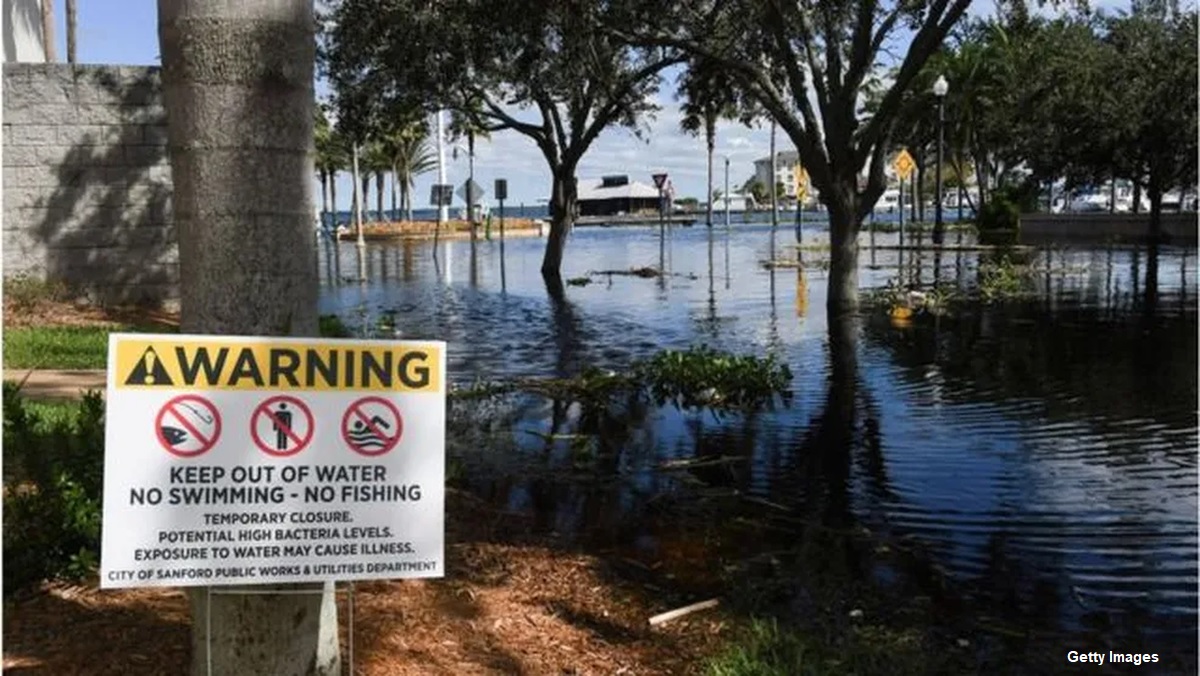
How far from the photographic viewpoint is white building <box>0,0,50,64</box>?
Result: 675 inches

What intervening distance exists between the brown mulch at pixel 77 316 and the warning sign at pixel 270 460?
31.7ft

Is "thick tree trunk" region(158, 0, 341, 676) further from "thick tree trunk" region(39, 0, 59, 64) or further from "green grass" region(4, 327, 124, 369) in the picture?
"thick tree trunk" region(39, 0, 59, 64)

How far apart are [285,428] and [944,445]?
252 inches

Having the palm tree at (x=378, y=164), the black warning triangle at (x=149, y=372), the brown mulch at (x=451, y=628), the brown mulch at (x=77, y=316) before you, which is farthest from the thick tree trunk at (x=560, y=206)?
the palm tree at (x=378, y=164)

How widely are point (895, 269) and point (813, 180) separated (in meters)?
10.4

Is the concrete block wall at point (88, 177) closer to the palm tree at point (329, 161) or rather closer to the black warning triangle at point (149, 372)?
the black warning triangle at point (149, 372)

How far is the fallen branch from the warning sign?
170 centimetres

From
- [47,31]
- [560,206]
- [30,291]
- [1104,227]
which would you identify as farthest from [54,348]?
[1104,227]

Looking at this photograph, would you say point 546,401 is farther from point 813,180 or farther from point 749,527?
point 813,180

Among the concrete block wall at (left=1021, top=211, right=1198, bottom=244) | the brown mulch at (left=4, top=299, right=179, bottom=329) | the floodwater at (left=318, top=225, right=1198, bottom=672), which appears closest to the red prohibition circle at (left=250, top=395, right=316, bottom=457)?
the floodwater at (left=318, top=225, right=1198, bottom=672)

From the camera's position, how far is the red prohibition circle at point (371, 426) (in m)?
2.87

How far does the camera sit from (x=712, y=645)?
4.19 meters

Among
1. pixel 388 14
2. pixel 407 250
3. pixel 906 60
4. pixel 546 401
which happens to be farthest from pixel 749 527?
pixel 407 250

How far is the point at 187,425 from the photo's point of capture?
107 inches
